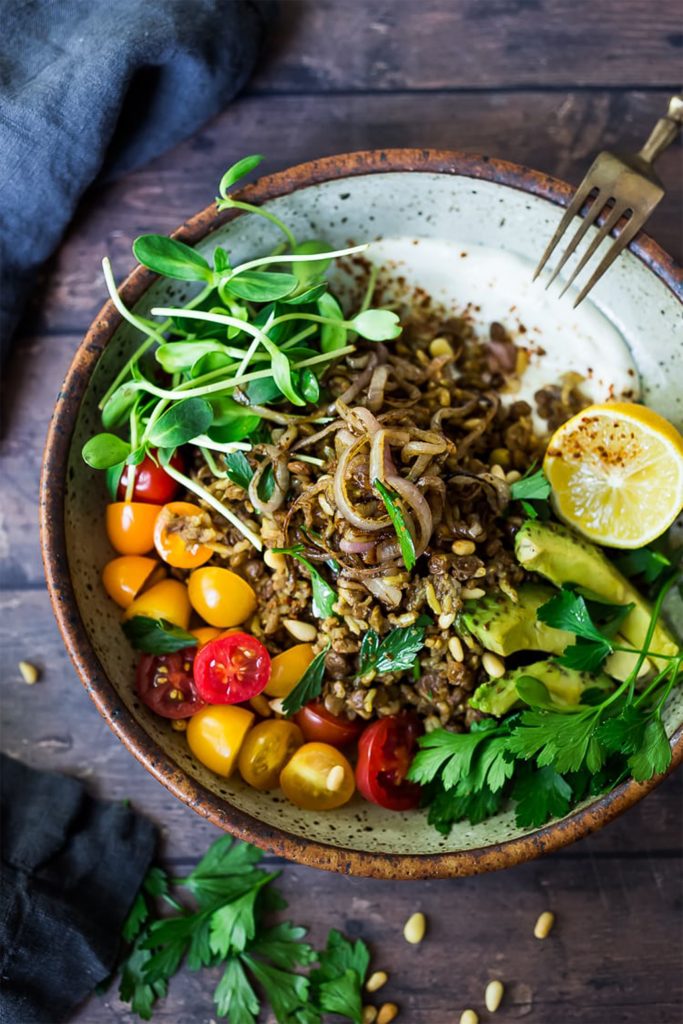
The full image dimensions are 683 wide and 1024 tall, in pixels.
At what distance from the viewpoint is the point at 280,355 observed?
78.8 inches

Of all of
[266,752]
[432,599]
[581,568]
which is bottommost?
[266,752]

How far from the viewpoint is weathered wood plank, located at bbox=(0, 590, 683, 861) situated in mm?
2445

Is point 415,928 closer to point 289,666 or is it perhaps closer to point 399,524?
point 289,666

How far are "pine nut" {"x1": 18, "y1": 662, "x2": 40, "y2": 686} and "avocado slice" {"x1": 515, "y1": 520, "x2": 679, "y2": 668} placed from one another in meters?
1.36

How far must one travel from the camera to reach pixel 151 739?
2.06 m

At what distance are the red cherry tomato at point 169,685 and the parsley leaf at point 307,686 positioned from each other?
22cm

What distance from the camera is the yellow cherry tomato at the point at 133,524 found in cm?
219

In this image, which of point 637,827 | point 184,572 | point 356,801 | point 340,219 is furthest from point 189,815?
point 340,219

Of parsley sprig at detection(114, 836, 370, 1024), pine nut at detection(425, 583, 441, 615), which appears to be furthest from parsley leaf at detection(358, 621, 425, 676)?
parsley sprig at detection(114, 836, 370, 1024)

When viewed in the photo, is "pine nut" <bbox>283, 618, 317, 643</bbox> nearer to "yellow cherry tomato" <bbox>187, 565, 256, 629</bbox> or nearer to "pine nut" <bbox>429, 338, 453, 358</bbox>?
"yellow cherry tomato" <bbox>187, 565, 256, 629</bbox>

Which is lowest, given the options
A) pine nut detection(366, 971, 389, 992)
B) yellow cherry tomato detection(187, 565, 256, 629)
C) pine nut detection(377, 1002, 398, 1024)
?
pine nut detection(377, 1002, 398, 1024)

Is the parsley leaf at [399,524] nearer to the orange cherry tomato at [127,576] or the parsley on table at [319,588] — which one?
the parsley on table at [319,588]

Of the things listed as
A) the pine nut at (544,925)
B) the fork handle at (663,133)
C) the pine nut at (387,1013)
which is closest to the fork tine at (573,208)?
the fork handle at (663,133)

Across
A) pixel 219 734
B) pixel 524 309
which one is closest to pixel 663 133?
pixel 524 309
